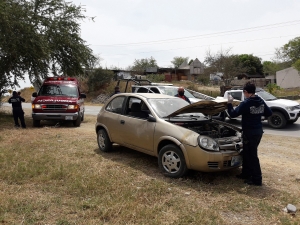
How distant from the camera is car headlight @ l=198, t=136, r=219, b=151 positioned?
183 inches

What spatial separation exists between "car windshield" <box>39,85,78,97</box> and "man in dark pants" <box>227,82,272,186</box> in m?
8.89

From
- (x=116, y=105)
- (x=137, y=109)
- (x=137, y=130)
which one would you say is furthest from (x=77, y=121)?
(x=137, y=130)

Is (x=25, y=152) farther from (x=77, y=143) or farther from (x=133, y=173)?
(x=133, y=173)

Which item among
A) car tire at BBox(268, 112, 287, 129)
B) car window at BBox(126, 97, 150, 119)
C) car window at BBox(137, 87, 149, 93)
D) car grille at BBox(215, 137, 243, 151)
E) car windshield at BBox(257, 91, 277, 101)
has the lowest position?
car tire at BBox(268, 112, 287, 129)

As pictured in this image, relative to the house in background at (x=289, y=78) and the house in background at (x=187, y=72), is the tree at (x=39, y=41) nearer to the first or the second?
the house in background at (x=289, y=78)

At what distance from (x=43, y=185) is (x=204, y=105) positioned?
319 centimetres

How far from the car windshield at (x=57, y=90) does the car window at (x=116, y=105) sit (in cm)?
582

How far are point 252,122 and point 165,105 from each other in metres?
1.92

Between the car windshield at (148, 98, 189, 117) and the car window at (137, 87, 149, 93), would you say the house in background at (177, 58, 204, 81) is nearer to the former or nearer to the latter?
the car window at (137, 87, 149, 93)

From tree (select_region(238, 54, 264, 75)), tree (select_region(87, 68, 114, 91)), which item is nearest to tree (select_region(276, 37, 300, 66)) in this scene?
tree (select_region(238, 54, 264, 75))

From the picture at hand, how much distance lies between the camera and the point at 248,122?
474 cm

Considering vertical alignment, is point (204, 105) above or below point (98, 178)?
above

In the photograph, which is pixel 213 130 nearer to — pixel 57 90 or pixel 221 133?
pixel 221 133

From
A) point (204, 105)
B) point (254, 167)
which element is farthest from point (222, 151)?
point (204, 105)
